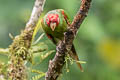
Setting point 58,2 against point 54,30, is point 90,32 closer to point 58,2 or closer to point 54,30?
point 58,2

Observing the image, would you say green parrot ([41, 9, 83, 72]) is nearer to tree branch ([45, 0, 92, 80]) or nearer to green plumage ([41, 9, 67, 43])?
green plumage ([41, 9, 67, 43])

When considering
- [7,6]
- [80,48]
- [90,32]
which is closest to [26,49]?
[90,32]

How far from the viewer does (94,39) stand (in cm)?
785

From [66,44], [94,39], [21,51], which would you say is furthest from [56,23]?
[94,39]

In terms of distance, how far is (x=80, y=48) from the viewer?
8.18 metres

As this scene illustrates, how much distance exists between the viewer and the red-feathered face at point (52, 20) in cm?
430

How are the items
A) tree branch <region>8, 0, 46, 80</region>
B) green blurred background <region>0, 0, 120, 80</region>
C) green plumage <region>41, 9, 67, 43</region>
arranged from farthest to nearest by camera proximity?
1. green blurred background <region>0, 0, 120, 80</region>
2. green plumage <region>41, 9, 67, 43</region>
3. tree branch <region>8, 0, 46, 80</region>

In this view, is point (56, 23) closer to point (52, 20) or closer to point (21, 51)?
point (52, 20)

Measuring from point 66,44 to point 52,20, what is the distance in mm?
597

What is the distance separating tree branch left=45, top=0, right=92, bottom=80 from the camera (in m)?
3.62

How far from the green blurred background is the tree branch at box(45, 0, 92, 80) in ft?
13.1

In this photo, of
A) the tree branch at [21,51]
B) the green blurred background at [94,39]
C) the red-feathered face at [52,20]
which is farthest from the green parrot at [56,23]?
the green blurred background at [94,39]

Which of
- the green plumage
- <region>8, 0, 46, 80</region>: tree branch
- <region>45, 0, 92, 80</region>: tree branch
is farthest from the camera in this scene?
the green plumage

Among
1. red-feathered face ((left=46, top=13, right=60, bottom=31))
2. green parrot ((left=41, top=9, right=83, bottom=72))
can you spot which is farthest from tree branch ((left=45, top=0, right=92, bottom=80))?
red-feathered face ((left=46, top=13, right=60, bottom=31))
